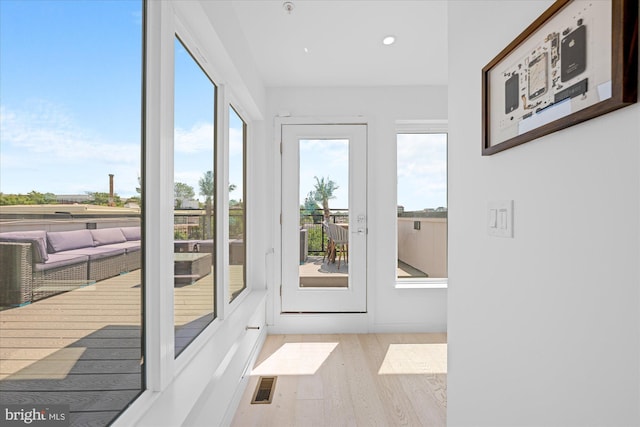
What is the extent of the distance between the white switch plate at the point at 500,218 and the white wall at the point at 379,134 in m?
2.24

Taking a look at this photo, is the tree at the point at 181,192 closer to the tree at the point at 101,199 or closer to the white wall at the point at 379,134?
the tree at the point at 101,199

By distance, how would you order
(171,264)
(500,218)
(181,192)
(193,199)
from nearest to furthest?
(500,218) < (171,264) < (181,192) < (193,199)

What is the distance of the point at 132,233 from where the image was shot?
48.1 inches

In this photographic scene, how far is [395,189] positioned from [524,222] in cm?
Result: 247

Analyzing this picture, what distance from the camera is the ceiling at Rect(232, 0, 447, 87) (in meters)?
2.17

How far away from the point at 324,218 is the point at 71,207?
2.72 meters

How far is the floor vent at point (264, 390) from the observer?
224cm

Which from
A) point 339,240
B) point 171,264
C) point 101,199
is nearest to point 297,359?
point 339,240

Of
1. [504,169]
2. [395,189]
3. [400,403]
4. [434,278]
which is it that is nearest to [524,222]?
[504,169]

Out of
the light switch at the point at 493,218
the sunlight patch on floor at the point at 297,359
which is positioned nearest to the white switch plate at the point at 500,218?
the light switch at the point at 493,218

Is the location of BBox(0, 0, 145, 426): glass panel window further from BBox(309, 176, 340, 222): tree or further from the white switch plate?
BBox(309, 176, 340, 222): tree

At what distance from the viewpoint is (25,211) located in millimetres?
762

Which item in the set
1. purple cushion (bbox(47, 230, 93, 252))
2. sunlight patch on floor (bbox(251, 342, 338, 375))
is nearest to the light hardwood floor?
sunlight patch on floor (bbox(251, 342, 338, 375))

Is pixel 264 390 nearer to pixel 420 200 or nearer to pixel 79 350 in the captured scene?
pixel 79 350
